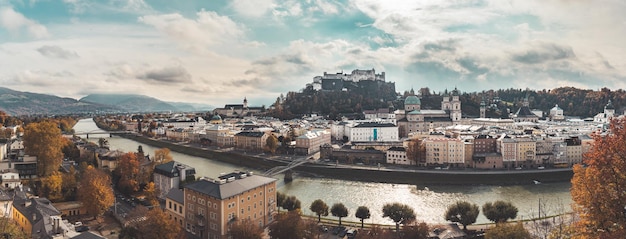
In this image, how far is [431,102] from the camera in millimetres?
46719

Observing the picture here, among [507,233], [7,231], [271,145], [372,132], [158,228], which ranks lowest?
[507,233]

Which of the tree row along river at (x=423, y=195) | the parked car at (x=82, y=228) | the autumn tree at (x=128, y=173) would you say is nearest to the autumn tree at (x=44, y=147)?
the autumn tree at (x=128, y=173)

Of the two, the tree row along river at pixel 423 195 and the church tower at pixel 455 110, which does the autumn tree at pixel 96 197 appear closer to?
→ the tree row along river at pixel 423 195

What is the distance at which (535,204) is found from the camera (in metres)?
14.2

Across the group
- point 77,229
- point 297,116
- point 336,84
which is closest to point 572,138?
point 77,229

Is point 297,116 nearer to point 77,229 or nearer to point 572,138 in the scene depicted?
point 572,138

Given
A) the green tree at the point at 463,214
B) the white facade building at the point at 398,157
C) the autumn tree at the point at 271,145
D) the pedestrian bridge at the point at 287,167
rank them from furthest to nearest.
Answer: the autumn tree at the point at 271,145 < the white facade building at the point at 398,157 < the pedestrian bridge at the point at 287,167 < the green tree at the point at 463,214

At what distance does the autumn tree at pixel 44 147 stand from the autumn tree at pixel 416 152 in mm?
14832

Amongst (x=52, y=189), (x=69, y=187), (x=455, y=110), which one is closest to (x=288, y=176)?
(x=69, y=187)

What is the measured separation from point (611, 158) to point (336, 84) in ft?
158

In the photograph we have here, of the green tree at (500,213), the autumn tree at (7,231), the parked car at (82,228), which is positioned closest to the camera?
the autumn tree at (7,231)

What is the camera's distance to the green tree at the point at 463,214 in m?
10.4

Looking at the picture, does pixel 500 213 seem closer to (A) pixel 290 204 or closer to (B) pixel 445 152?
(A) pixel 290 204

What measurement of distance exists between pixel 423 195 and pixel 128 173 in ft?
34.2
